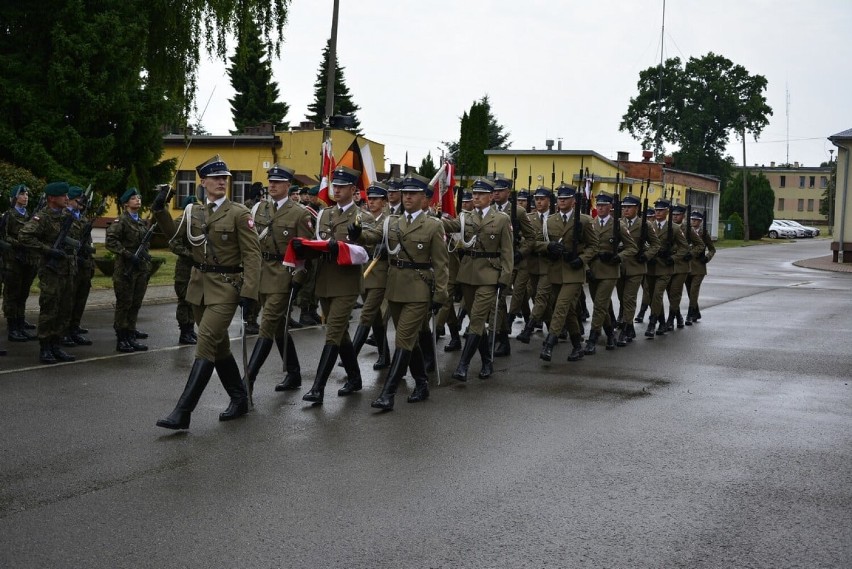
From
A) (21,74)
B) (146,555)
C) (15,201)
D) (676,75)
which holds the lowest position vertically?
(146,555)

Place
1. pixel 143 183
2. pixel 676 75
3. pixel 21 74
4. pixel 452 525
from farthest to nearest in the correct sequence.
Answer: pixel 676 75 < pixel 143 183 < pixel 21 74 < pixel 452 525

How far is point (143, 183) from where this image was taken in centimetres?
2445

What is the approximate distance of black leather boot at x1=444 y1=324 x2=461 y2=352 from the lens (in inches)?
481

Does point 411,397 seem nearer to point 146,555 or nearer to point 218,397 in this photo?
point 218,397

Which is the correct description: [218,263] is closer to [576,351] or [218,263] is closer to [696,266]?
[576,351]

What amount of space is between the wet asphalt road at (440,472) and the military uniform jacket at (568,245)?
1388 mm

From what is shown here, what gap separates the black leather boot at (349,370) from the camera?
887 centimetres

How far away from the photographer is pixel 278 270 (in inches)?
357

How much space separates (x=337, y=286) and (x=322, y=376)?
2.70 ft

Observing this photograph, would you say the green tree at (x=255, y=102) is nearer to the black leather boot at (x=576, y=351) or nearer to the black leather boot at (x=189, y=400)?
the black leather boot at (x=576, y=351)

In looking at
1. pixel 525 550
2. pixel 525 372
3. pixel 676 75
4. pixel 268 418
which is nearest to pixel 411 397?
pixel 268 418

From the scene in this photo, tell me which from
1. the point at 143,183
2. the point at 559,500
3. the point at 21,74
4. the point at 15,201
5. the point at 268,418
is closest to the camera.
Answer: the point at 559,500

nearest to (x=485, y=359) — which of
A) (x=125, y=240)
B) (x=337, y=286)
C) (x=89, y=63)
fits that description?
(x=337, y=286)

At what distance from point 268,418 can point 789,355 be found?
24.1 feet
